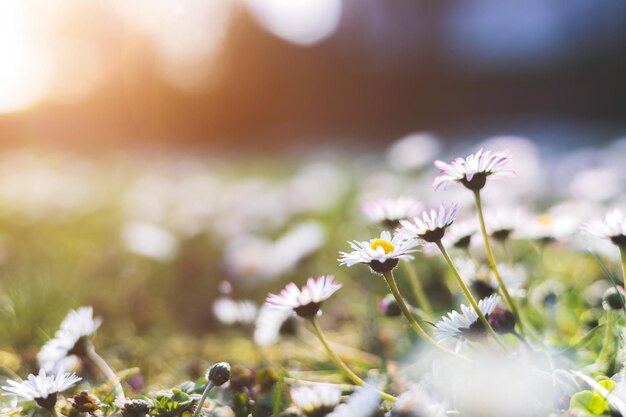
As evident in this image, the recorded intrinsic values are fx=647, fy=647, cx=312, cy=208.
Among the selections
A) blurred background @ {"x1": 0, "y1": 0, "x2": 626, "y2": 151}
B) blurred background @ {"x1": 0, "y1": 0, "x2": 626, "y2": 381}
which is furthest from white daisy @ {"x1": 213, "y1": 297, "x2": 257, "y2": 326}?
blurred background @ {"x1": 0, "y1": 0, "x2": 626, "y2": 151}

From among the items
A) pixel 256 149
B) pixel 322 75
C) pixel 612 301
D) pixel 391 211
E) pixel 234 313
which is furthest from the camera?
pixel 322 75

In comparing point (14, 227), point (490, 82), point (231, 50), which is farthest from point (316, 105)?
point (14, 227)

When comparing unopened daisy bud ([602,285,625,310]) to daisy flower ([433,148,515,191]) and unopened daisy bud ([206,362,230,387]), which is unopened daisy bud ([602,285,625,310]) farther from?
unopened daisy bud ([206,362,230,387])

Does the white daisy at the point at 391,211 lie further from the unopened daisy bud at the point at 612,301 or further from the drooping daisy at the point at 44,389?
the drooping daisy at the point at 44,389

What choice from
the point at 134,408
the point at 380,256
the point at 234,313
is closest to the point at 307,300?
the point at 380,256

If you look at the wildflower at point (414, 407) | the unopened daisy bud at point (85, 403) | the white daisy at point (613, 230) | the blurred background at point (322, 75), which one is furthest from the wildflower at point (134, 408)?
the blurred background at point (322, 75)

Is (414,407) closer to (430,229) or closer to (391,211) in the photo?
(430,229)
